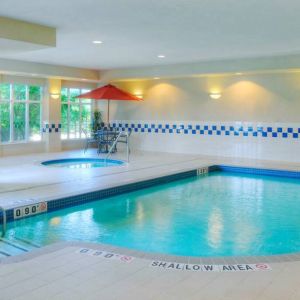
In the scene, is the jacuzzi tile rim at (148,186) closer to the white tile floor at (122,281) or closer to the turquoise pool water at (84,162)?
the white tile floor at (122,281)

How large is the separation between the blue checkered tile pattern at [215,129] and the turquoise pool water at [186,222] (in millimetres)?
2760

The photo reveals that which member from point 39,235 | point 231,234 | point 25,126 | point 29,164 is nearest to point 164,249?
point 231,234

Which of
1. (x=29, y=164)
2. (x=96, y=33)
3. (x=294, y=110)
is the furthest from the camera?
(x=294, y=110)

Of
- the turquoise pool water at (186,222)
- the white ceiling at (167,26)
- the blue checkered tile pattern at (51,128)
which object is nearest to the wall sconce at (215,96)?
the white ceiling at (167,26)

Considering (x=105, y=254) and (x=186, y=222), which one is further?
(x=186, y=222)

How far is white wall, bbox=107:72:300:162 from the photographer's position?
10.2 meters

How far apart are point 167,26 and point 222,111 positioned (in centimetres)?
527

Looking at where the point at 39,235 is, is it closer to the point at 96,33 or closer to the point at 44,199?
the point at 44,199

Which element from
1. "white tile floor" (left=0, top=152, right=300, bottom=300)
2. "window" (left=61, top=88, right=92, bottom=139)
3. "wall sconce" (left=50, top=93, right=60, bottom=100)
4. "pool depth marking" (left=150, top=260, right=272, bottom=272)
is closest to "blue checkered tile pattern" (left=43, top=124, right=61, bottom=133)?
"window" (left=61, top=88, right=92, bottom=139)

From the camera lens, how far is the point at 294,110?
10.0m

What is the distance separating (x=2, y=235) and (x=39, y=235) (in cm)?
42

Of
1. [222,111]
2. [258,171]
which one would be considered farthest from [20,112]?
[258,171]

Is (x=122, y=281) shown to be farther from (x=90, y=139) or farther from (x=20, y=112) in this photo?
(x=90, y=139)

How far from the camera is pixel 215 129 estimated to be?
11336mm
